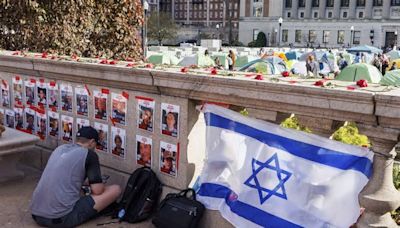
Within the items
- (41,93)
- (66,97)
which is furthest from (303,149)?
(41,93)

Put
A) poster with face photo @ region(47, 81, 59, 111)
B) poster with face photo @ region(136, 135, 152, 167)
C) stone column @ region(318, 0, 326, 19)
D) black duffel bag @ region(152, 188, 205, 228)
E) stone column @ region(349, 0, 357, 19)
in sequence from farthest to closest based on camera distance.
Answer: stone column @ region(318, 0, 326, 19) < stone column @ region(349, 0, 357, 19) < poster with face photo @ region(47, 81, 59, 111) < poster with face photo @ region(136, 135, 152, 167) < black duffel bag @ region(152, 188, 205, 228)

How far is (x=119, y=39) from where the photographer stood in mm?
12922

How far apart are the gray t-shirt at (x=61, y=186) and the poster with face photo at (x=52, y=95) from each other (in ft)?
5.43

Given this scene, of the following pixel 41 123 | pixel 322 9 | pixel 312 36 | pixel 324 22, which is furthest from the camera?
pixel 312 36

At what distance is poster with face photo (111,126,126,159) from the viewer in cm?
576

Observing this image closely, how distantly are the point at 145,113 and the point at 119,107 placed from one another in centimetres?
47

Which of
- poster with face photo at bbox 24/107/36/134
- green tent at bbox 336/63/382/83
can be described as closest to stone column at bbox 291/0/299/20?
green tent at bbox 336/63/382/83

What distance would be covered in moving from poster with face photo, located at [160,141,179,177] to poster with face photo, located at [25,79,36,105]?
267 centimetres

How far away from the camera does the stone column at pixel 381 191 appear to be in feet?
11.6

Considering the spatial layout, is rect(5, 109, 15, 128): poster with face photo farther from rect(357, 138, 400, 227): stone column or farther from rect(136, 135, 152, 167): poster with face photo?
rect(357, 138, 400, 227): stone column

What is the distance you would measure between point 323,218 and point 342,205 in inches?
7.7

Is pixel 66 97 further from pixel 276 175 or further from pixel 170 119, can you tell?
pixel 276 175

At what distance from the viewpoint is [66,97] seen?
21.2 ft

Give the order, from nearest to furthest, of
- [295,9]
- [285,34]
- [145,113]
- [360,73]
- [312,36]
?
[145,113], [360,73], [312,36], [295,9], [285,34]
